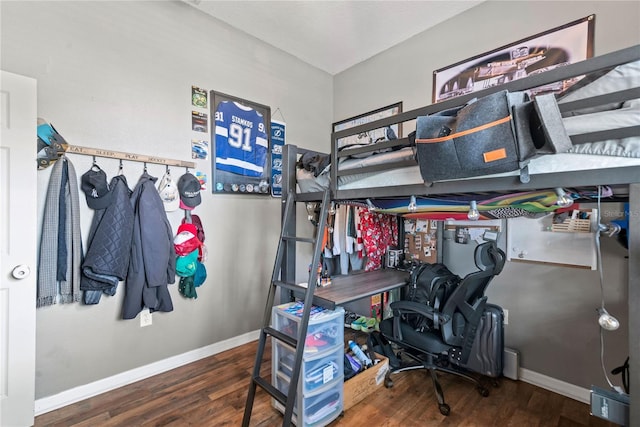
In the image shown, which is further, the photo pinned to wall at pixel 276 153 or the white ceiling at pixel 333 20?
the photo pinned to wall at pixel 276 153

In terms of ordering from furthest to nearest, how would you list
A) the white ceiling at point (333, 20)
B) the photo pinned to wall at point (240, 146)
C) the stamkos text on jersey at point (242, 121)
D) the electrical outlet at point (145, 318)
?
the stamkos text on jersey at point (242, 121)
the photo pinned to wall at point (240, 146)
the white ceiling at point (333, 20)
the electrical outlet at point (145, 318)

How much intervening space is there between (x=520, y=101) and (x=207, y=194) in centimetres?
243

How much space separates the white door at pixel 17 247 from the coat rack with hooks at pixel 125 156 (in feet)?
0.92

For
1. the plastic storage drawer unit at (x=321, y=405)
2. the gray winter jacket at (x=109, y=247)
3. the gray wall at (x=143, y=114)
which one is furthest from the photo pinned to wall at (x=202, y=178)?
the plastic storage drawer unit at (x=321, y=405)

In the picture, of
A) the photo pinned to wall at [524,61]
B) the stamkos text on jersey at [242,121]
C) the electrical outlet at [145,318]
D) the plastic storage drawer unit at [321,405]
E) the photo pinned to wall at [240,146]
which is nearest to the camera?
the plastic storage drawer unit at [321,405]

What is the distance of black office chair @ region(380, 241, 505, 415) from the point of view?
75.2 inches

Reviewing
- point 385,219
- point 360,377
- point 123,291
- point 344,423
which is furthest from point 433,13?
point 123,291

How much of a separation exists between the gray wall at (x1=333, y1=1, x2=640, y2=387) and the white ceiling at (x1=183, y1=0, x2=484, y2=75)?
208mm

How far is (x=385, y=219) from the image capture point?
2961mm

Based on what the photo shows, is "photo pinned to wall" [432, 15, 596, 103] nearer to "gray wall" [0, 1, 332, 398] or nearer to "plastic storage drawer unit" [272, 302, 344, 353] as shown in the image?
"gray wall" [0, 1, 332, 398]

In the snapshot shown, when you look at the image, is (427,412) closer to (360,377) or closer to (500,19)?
(360,377)

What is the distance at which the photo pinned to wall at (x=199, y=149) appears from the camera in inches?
101

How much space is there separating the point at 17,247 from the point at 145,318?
98cm

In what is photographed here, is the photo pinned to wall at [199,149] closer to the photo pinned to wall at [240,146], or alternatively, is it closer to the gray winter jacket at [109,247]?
the photo pinned to wall at [240,146]
